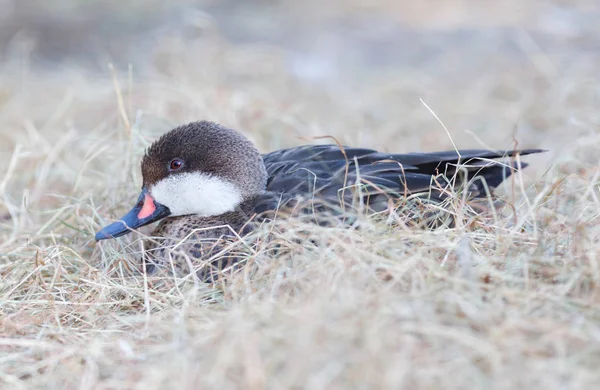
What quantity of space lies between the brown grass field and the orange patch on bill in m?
0.17

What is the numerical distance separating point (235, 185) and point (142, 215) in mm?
446

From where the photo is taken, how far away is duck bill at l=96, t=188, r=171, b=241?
11.2 ft

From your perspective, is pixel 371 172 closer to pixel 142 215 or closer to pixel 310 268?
pixel 310 268

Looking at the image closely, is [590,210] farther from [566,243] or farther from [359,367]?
[359,367]

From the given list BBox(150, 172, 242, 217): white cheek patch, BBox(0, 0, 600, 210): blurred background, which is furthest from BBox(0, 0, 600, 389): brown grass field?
BBox(150, 172, 242, 217): white cheek patch

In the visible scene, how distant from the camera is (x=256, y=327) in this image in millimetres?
2180

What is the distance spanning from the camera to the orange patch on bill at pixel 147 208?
136 inches

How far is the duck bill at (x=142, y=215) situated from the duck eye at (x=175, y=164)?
18 centimetres

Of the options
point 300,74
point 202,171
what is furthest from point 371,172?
point 300,74

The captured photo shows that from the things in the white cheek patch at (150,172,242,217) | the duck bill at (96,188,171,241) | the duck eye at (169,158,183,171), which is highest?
the duck eye at (169,158,183,171)

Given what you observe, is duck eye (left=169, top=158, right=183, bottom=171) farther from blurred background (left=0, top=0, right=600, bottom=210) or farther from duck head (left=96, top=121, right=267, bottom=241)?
blurred background (left=0, top=0, right=600, bottom=210)

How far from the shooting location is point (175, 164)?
133 inches

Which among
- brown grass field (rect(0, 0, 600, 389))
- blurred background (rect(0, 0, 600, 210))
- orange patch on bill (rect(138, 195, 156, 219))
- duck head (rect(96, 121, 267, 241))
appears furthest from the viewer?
blurred background (rect(0, 0, 600, 210))

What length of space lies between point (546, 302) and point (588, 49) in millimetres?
6772
